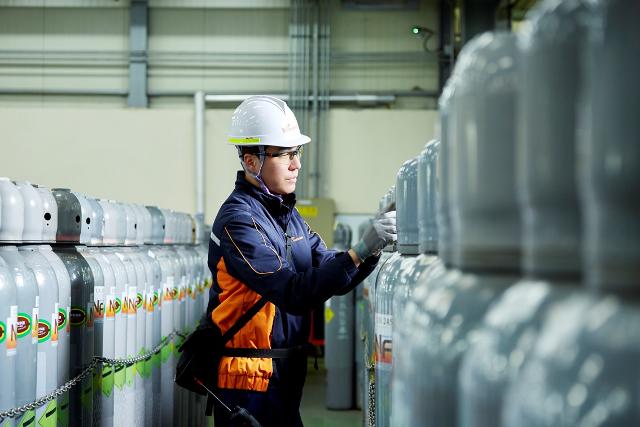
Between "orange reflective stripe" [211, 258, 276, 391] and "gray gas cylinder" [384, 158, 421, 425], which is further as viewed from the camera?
"orange reflective stripe" [211, 258, 276, 391]

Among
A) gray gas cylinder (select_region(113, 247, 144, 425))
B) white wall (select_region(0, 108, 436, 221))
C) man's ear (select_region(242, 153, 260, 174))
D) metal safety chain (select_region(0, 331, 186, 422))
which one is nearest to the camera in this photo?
metal safety chain (select_region(0, 331, 186, 422))

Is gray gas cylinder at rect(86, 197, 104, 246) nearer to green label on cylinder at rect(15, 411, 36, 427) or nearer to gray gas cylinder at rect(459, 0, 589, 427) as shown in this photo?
green label on cylinder at rect(15, 411, 36, 427)

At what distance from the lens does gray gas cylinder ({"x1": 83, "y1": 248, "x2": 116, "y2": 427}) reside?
11.7 feet

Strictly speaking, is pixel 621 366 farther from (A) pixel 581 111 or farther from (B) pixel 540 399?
(A) pixel 581 111

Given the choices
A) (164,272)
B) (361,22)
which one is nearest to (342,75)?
(361,22)

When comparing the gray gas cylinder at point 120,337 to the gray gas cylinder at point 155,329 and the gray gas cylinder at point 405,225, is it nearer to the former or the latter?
the gray gas cylinder at point 155,329

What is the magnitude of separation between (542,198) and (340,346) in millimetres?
6092

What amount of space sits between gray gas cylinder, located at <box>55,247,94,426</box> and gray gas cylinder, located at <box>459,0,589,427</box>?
9.38ft

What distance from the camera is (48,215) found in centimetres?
316

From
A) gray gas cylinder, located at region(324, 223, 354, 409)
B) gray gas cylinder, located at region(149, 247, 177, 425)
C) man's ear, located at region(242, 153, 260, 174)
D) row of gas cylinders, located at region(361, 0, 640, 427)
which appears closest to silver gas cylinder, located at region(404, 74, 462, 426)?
row of gas cylinders, located at region(361, 0, 640, 427)

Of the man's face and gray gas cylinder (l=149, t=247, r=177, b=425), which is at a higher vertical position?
the man's face

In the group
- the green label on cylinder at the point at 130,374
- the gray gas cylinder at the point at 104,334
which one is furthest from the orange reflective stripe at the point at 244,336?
the green label on cylinder at the point at 130,374

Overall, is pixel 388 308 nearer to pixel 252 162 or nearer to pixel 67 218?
pixel 252 162

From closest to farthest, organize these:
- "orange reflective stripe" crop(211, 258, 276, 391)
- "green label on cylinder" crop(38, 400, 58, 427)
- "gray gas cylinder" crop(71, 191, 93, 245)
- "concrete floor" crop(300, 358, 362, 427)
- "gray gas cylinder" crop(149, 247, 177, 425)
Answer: "orange reflective stripe" crop(211, 258, 276, 391) < "green label on cylinder" crop(38, 400, 58, 427) < "gray gas cylinder" crop(71, 191, 93, 245) < "gray gas cylinder" crop(149, 247, 177, 425) < "concrete floor" crop(300, 358, 362, 427)
